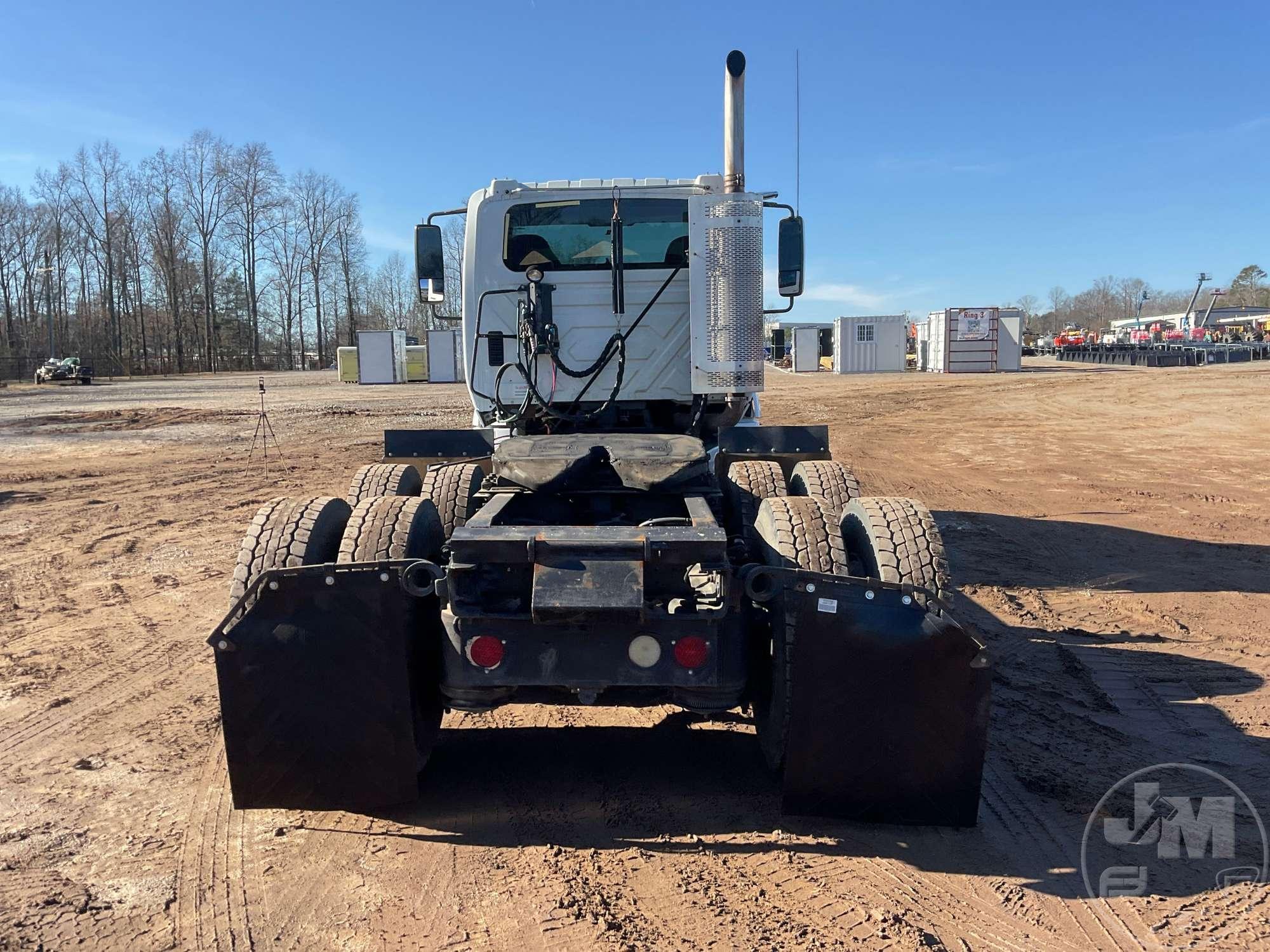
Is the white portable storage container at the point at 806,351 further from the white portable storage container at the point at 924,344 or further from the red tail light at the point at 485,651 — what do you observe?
the red tail light at the point at 485,651

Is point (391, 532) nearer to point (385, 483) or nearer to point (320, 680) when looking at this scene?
point (320, 680)

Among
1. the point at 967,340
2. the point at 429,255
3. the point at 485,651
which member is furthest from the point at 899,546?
the point at 967,340

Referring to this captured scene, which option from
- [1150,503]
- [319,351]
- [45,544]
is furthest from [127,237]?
[1150,503]

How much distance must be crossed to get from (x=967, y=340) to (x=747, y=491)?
4176 cm

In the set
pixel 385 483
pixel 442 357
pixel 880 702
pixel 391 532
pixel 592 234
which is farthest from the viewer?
pixel 442 357

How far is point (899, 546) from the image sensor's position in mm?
3814

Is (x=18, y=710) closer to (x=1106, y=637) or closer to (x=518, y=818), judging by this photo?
(x=518, y=818)

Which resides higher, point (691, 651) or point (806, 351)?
point (806, 351)

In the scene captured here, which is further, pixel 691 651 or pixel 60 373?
pixel 60 373

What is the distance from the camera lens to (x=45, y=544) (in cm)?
945

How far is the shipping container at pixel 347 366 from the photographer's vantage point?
47938 mm

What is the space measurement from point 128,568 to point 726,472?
5.89 metres

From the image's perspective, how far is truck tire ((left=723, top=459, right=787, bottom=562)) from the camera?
4.88 meters

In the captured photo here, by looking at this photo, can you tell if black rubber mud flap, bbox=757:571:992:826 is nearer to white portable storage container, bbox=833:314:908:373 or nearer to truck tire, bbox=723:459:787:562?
truck tire, bbox=723:459:787:562
